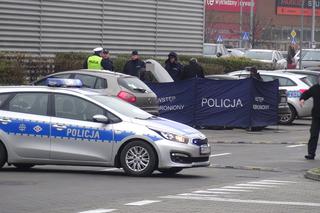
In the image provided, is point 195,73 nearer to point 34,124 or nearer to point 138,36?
point 138,36

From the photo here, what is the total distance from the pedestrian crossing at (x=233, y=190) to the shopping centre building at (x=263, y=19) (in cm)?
5792

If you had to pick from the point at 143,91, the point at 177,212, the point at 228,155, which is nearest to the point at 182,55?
the point at 143,91

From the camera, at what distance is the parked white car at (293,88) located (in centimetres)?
2708

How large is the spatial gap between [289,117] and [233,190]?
14.6 meters

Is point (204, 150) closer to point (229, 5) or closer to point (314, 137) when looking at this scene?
point (314, 137)

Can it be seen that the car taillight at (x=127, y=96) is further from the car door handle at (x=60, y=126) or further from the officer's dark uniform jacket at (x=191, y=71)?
the car door handle at (x=60, y=126)

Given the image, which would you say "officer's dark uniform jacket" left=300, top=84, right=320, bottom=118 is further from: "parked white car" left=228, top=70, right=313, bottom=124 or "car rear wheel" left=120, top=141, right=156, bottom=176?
"parked white car" left=228, top=70, right=313, bottom=124

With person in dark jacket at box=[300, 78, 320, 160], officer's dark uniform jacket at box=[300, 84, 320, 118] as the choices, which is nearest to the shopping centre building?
officer's dark uniform jacket at box=[300, 84, 320, 118]

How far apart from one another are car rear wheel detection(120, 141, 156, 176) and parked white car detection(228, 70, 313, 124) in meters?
13.4

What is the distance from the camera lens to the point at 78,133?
14312mm

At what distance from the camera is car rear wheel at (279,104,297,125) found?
26953 millimetres

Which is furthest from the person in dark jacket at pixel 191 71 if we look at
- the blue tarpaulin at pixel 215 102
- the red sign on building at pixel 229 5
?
the red sign on building at pixel 229 5

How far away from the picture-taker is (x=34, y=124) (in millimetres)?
14445

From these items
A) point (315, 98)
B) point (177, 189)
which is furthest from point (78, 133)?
point (315, 98)
